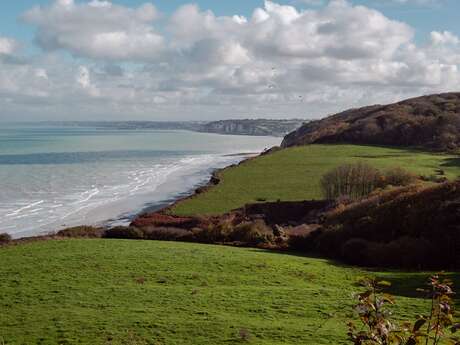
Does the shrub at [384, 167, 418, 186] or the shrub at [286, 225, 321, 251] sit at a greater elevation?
the shrub at [384, 167, 418, 186]

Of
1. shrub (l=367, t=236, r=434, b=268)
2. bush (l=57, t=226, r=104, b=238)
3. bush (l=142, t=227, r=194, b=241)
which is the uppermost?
shrub (l=367, t=236, r=434, b=268)

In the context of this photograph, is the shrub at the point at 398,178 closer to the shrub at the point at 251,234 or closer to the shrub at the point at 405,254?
the shrub at the point at 251,234

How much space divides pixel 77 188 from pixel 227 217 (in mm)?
33442

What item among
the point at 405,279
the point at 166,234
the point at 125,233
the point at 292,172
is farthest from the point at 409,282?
the point at 292,172

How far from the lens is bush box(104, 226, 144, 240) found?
40078mm

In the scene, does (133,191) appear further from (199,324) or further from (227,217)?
(199,324)

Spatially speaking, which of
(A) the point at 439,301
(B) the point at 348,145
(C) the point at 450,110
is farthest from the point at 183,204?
(C) the point at 450,110

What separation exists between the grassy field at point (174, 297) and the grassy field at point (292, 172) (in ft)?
97.1

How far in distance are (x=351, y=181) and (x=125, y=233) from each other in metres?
25.6

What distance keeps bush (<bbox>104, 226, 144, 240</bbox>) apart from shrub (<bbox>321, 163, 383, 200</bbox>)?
23.1 meters

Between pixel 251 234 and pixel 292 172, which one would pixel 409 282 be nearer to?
pixel 251 234

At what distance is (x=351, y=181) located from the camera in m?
55.8

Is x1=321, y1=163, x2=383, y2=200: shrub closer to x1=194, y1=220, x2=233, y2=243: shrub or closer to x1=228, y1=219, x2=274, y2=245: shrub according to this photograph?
x1=228, y1=219, x2=274, y2=245: shrub

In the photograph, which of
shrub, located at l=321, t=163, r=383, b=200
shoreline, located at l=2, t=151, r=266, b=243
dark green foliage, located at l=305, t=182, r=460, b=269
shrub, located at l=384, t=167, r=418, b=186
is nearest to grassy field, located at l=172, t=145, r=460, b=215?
shoreline, located at l=2, t=151, r=266, b=243
